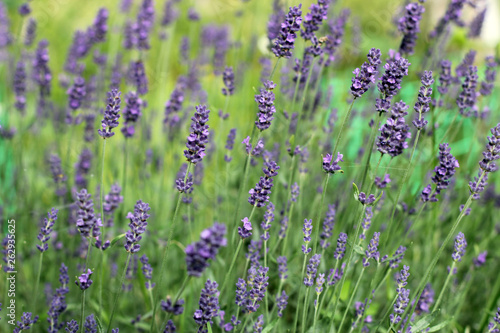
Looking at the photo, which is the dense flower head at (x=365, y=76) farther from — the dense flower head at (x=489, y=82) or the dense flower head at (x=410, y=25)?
the dense flower head at (x=489, y=82)

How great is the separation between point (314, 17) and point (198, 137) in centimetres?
89

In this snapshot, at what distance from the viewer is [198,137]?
5.35 ft

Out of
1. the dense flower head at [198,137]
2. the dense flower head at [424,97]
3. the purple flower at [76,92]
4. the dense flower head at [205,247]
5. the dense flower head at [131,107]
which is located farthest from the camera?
the purple flower at [76,92]

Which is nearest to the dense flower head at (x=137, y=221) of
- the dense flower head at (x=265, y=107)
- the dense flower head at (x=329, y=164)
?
the dense flower head at (x=265, y=107)

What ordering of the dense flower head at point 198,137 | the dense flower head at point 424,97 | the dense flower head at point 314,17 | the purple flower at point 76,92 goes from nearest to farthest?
the dense flower head at point 198,137
the dense flower head at point 424,97
the dense flower head at point 314,17
the purple flower at point 76,92

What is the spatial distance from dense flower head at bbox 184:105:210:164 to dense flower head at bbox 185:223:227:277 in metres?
0.35

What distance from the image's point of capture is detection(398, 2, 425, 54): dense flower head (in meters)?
2.30

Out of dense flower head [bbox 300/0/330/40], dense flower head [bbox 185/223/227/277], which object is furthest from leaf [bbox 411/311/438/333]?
dense flower head [bbox 300/0/330/40]

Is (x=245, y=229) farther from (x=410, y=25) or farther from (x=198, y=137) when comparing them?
(x=410, y=25)

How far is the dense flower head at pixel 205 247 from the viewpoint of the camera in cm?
131

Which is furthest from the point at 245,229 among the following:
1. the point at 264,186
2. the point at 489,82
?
the point at 489,82

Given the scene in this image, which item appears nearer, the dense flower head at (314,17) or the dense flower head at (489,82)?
the dense flower head at (314,17)

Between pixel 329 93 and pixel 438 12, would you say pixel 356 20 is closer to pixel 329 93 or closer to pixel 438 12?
pixel 329 93

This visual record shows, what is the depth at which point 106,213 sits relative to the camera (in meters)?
2.45
